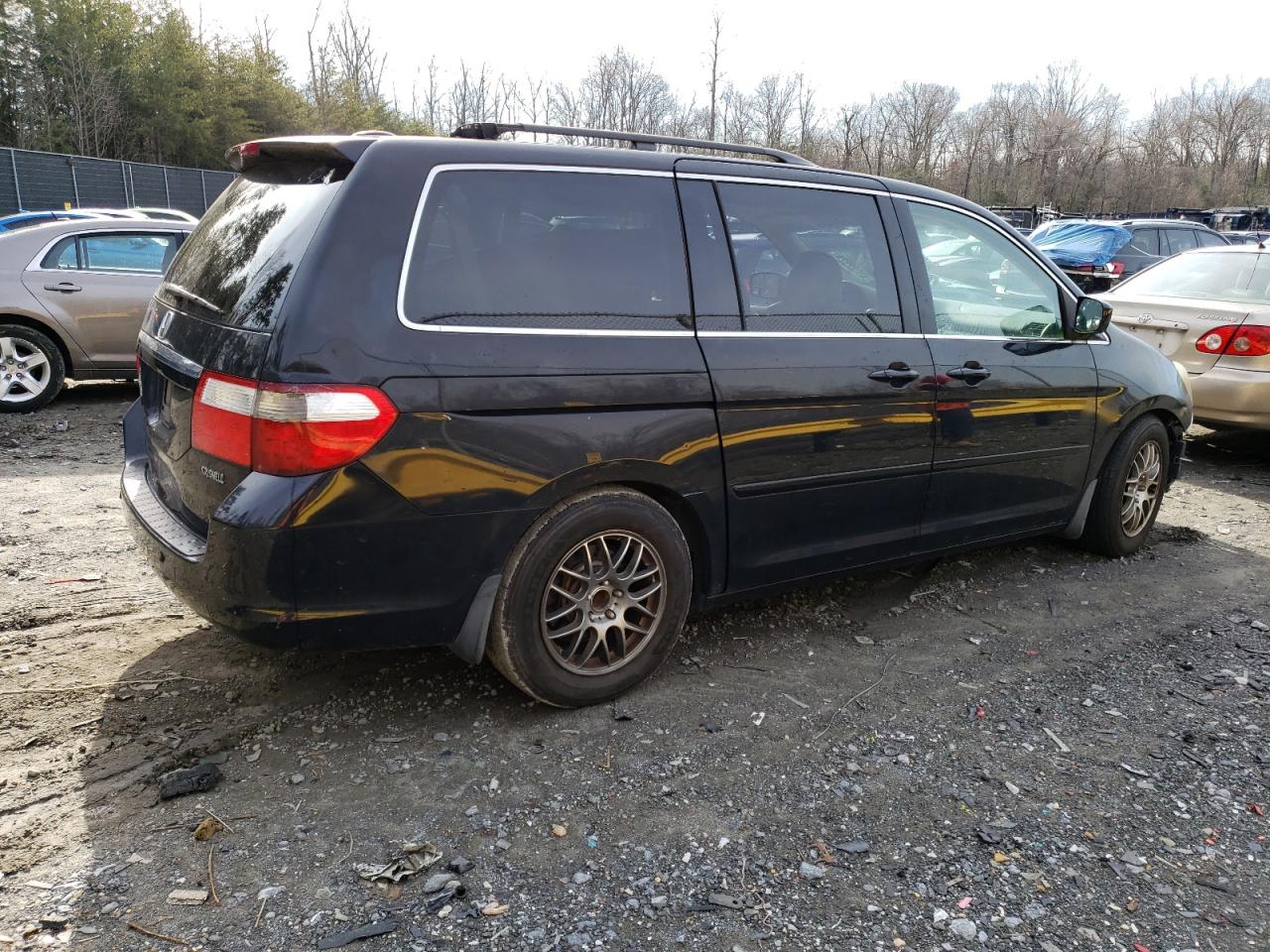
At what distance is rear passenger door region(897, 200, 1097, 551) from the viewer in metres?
4.14

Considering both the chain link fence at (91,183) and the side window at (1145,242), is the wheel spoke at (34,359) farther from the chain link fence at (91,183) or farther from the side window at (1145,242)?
the chain link fence at (91,183)

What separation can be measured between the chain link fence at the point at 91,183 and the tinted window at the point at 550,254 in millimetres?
25430

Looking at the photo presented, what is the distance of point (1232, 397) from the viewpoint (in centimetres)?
709

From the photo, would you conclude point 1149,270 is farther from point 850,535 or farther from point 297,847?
point 297,847

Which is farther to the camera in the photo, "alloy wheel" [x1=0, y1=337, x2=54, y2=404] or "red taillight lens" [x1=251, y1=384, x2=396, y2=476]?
"alloy wheel" [x1=0, y1=337, x2=54, y2=404]

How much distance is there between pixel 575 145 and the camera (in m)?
3.35

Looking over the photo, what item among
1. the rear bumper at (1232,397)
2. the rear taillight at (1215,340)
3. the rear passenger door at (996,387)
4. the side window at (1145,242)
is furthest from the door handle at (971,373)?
the side window at (1145,242)

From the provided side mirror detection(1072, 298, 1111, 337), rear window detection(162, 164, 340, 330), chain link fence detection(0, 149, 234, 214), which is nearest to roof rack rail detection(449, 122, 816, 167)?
rear window detection(162, 164, 340, 330)

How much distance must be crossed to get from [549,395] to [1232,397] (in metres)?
6.19

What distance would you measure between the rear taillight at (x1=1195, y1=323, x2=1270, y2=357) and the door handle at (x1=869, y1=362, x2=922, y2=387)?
459 centimetres

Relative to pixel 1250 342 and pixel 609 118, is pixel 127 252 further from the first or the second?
pixel 609 118

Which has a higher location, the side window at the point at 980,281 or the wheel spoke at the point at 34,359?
the side window at the point at 980,281

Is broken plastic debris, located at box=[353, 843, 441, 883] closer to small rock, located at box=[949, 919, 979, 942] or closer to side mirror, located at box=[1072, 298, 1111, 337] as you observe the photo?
small rock, located at box=[949, 919, 979, 942]

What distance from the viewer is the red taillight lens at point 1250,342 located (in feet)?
23.1
